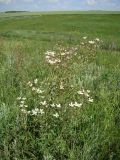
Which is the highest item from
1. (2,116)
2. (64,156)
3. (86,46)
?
(86,46)

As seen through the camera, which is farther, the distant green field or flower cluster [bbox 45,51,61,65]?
the distant green field

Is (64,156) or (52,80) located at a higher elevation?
(52,80)

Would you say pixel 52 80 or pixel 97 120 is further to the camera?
pixel 52 80

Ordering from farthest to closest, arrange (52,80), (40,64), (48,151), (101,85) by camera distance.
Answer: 1. (40,64)
2. (101,85)
3. (52,80)
4. (48,151)

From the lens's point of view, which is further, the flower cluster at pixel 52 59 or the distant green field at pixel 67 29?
the distant green field at pixel 67 29

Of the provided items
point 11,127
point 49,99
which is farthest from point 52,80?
point 11,127

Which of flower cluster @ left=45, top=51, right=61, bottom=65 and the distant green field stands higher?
flower cluster @ left=45, top=51, right=61, bottom=65

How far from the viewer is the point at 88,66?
8.18 m

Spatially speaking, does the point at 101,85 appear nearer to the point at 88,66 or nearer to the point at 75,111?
the point at 88,66

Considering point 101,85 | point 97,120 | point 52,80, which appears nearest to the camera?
point 97,120

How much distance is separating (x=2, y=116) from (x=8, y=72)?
2445 mm

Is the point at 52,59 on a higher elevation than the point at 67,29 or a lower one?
higher

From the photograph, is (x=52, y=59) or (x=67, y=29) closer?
(x=52, y=59)

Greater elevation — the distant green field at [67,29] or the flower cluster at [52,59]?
the flower cluster at [52,59]
